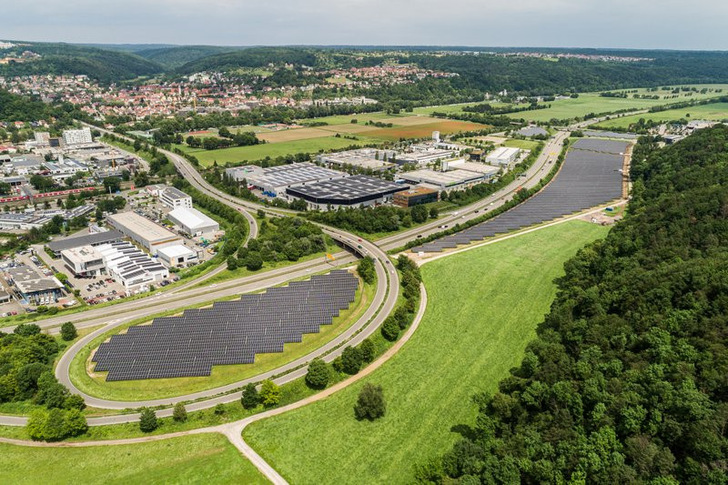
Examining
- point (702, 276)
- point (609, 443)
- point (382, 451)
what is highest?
point (702, 276)

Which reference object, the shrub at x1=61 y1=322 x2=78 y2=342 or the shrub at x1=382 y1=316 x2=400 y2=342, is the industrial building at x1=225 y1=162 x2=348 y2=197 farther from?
the shrub at x1=382 y1=316 x2=400 y2=342

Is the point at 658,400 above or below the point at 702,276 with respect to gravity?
below

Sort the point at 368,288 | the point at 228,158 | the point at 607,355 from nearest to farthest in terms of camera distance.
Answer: the point at 607,355 → the point at 368,288 → the point at 228,158

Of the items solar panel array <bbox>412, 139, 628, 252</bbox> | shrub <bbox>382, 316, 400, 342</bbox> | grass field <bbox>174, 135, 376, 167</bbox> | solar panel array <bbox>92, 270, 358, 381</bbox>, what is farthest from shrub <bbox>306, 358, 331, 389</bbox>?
grass field <bbox>174, 135, 376, 167</bbox>

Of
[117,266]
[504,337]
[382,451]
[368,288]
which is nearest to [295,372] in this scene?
[382,451]

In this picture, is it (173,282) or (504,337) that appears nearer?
(504,337)

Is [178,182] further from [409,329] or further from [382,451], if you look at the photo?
[382,451]
